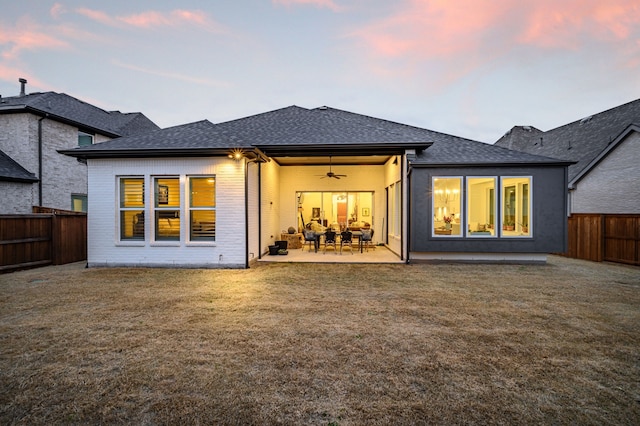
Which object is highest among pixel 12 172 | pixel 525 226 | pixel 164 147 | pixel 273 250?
pixel 164 147

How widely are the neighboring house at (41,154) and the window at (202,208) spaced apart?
833cm

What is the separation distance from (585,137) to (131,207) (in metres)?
20.8

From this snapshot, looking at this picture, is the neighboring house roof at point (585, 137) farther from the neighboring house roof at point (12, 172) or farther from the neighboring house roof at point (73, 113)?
the neighboring house roof at point (12, 172)

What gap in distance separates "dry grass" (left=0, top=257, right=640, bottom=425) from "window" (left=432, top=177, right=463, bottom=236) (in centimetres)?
265

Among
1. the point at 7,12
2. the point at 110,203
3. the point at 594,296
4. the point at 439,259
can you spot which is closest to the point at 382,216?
the point at 439,259

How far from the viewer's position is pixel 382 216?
1348 cm

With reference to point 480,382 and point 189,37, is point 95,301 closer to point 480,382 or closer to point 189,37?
point 480,382

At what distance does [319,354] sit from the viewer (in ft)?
10.8

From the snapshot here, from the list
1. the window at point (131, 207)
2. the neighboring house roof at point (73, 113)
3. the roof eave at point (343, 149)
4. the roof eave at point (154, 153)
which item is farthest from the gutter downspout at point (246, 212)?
the neighboring house roof at point (73, 113)

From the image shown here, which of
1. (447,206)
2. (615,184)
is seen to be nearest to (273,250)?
(447,206)

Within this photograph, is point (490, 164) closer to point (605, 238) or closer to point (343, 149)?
point (343, 149)

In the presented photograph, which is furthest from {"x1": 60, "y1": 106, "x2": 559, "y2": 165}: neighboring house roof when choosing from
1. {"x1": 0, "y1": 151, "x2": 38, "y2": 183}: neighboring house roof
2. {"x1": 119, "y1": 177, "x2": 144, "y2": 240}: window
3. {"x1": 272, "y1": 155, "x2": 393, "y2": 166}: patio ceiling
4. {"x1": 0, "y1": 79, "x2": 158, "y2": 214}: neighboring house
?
{"x1": 0, "y1": 79, "x2": 158, "y2": 214}: neighboring house

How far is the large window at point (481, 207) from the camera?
8.80 metres

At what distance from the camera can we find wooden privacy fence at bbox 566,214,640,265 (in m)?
9.04
